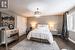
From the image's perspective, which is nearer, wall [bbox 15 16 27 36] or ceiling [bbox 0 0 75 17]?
ceiling [bbox 0 0 75 17]

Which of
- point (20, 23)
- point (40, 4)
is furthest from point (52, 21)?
point (40, 4)

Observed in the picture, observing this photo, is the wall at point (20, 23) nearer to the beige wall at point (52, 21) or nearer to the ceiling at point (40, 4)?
the beige wall at point (52, 21)

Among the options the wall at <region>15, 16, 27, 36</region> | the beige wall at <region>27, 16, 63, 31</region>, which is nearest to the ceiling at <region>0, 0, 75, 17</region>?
the wall at <region>15, 16, 27, 36</region>

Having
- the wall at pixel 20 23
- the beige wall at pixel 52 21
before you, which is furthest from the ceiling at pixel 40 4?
the beige wall at pixel 52 21

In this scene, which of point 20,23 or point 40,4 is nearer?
point 40,4

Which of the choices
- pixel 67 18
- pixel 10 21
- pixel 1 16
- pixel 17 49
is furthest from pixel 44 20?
pixel 17 49

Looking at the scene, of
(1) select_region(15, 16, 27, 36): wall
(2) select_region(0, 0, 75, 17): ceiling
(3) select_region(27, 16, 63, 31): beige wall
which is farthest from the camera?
(3) select_region(27, 16, 63, 31): beige wall

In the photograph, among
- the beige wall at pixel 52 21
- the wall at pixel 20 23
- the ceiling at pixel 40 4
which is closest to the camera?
the ceiling at pixel 40 4

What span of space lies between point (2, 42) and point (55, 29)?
213 inches

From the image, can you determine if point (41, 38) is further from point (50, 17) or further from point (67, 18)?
point (50, 17)

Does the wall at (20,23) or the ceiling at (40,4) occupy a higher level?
the ceiling at (40,4)

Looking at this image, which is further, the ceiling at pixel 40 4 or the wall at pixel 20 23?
the wall at pixel 20 23

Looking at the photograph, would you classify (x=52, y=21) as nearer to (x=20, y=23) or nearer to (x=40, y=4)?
(x=20, y=23)

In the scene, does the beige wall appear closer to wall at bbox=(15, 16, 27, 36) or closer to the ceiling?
wall at bbox=(15, 16, 27, 36)
